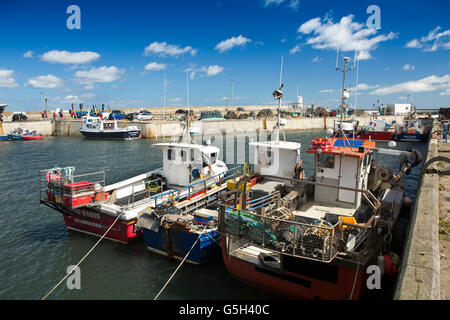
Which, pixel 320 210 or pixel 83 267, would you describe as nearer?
pixel 320 210

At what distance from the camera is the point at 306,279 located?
830 centimetres

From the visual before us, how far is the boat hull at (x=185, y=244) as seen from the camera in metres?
10.7

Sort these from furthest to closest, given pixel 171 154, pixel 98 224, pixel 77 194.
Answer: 1. pixel 171 154
2. pixel 98 224
3. pixel 77 194

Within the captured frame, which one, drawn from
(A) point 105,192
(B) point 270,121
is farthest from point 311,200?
(B) point 270,121

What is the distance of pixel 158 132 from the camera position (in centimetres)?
5762

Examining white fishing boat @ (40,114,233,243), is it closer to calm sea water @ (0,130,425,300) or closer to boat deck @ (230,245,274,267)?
calm sea water @ (0,130,425,300)

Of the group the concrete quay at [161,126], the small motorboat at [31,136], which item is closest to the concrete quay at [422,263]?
the concrete quay at [161,126]

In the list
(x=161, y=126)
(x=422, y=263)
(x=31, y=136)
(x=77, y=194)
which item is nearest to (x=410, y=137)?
(x=161, y=126)

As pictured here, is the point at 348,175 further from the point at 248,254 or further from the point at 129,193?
the point at 129,193

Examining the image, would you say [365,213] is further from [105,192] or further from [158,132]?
[158,132]

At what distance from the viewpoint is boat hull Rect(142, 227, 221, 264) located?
35.2 feet

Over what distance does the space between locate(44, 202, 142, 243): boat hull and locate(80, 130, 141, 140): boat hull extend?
41030 millimetres

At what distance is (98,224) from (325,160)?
1034cm
